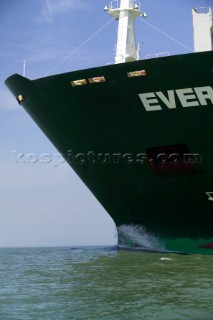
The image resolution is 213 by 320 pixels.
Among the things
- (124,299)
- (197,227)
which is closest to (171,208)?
(197,227)

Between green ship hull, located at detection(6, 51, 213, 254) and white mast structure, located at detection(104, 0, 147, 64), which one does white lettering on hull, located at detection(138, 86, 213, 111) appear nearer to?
green ship hull, located at detection(6, 51, 213, 254)

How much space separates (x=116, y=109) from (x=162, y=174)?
275cm

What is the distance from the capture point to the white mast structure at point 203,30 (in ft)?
54.5

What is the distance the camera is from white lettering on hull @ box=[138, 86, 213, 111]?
14.2 metres

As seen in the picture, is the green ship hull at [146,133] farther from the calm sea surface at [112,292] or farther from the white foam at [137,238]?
the calm sea surface at [112,292]

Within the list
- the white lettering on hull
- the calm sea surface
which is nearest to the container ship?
the white lettering on hull

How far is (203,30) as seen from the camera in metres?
16.7

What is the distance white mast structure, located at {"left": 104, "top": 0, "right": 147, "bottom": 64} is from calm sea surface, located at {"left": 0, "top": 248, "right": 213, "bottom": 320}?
11.3 meters

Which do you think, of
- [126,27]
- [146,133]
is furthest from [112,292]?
[126,27]

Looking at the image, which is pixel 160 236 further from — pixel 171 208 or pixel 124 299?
pixel 124 299

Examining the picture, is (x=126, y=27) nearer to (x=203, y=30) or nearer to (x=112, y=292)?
(x=203, y=30)

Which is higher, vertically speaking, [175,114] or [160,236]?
[175,114]

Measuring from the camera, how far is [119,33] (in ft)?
73.4

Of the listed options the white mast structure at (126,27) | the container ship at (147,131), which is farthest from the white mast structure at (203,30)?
the white mast structure at (126,27)
